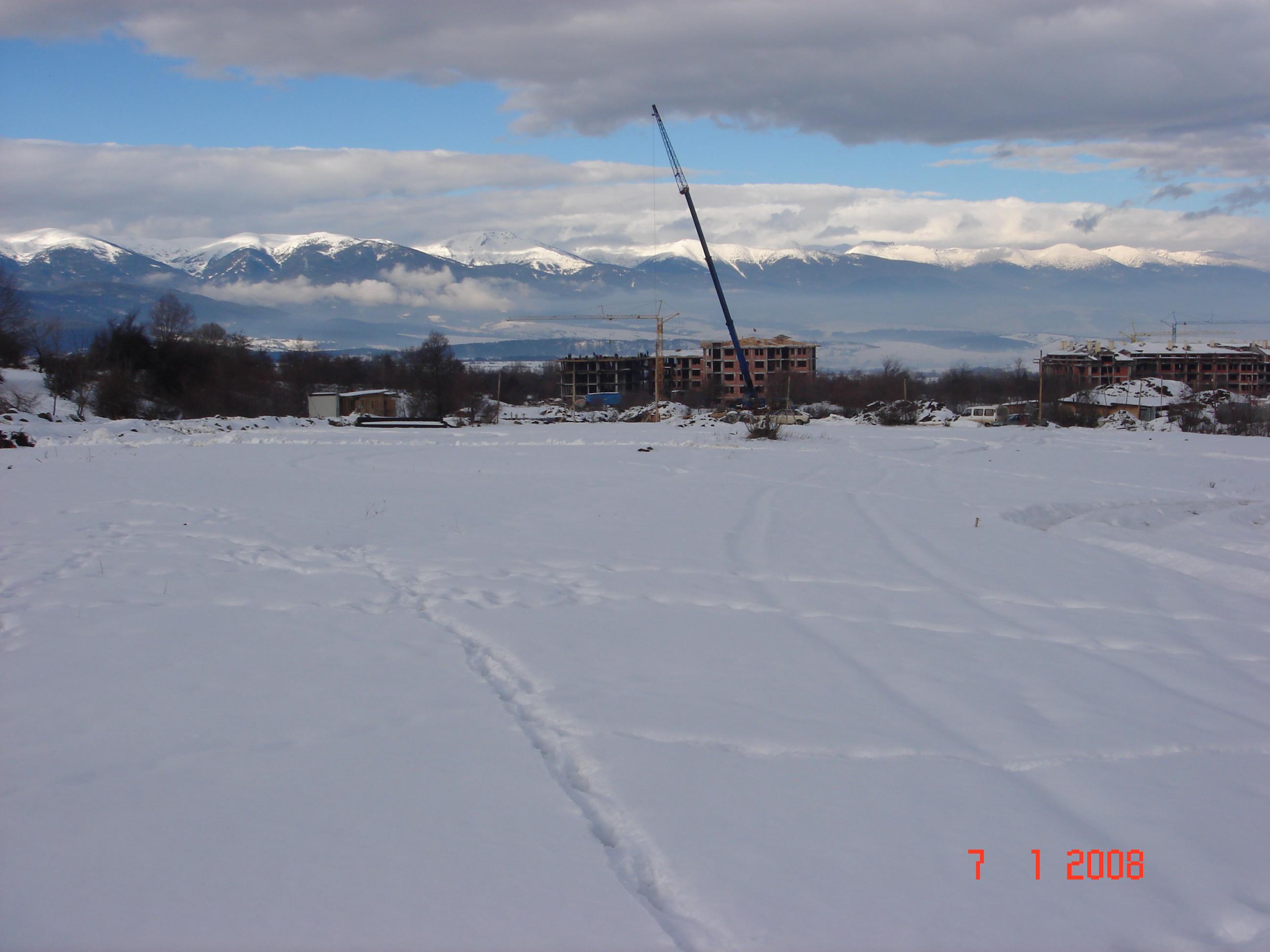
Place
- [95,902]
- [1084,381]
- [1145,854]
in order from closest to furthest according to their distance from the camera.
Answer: [95,902], [1145,854], [1084,381]

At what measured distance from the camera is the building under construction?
147m

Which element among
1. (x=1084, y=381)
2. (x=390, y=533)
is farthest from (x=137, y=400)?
(x=1084, y=381)

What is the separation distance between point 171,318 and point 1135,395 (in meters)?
94.3

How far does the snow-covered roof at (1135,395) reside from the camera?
252 feet

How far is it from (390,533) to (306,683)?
6185 mm

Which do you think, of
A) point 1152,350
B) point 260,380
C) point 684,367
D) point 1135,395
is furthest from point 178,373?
point 1152,350

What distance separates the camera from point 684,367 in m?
157

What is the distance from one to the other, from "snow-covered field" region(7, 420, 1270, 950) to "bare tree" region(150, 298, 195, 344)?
7983 centimetres

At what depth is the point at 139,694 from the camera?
619 cm

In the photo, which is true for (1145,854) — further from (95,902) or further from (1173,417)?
(1173,417)
